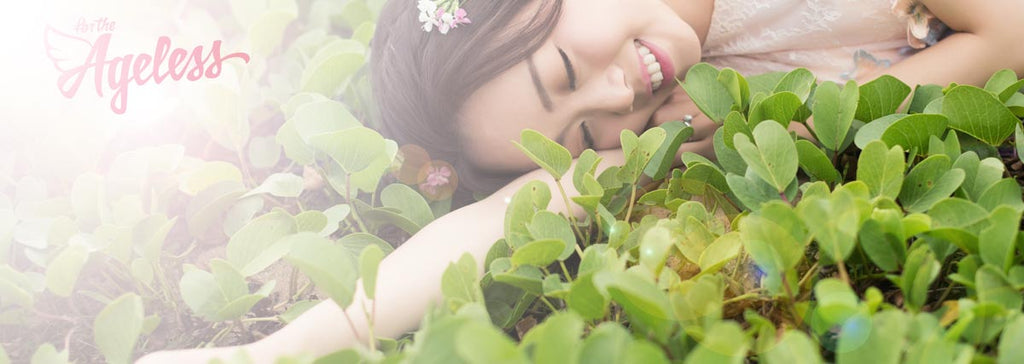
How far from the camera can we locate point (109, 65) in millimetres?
1123

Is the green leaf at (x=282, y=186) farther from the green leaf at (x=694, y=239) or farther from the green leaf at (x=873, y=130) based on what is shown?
the green leaf at (x=873, y=130)

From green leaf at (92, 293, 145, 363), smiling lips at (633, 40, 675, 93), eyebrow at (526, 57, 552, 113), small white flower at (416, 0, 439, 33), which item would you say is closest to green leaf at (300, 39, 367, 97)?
small white flower at (416, 0, 439, 33)

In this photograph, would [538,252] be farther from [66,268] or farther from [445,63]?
[445,63]

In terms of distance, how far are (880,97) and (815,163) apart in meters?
0.13

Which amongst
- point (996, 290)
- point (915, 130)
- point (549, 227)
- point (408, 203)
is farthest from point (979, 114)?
point (408, 203)

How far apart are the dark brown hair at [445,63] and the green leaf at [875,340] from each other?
2.28 feet

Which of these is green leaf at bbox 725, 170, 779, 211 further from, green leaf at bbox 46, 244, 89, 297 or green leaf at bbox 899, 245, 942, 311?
green leaf at bbox 46, 244, 89, 297

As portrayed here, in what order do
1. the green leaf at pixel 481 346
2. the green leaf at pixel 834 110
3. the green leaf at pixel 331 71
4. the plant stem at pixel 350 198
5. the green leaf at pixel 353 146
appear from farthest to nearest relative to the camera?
the green leaf at pixel 331 71 → the plant stem at pixel 350 198 → the green leaf at pixel 353 146 → the green leaf at pixel 834 110 → the green leaf at pixel 481 346

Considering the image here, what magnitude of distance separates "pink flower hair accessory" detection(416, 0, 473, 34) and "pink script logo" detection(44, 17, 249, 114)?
0.98ft

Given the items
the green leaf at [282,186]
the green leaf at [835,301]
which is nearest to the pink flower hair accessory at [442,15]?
the green leaf at [282,186]

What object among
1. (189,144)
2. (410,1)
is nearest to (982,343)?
(410,1)

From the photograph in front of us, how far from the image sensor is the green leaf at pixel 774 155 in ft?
1.95

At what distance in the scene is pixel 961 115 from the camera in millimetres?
676

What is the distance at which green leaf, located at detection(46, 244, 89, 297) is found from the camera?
0.76 m
